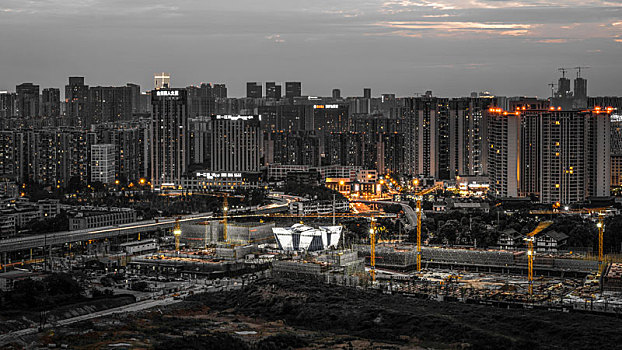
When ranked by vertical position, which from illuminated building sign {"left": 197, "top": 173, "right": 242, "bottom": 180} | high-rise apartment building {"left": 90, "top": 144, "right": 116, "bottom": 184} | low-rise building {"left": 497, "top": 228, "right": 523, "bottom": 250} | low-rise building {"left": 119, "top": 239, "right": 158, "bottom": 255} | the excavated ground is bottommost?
the excavated ground

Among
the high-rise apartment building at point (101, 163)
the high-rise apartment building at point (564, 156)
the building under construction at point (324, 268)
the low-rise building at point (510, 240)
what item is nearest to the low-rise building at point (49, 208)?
the high-rise apartment building at point (101, 163)

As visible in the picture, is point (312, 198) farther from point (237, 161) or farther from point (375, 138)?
point (375, 138)

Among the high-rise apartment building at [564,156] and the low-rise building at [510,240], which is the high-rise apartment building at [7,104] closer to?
the high-rise apartment building at [564,156]

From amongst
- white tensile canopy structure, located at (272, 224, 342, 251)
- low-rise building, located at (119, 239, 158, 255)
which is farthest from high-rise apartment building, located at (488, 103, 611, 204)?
low-rise building, located at (119, 239, 158, 255)

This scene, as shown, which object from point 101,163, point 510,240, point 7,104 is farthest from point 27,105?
point 510,240

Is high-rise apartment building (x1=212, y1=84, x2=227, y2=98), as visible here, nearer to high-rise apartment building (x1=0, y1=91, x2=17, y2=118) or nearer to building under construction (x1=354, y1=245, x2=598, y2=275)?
high-rise apartment building (x1=0, y1=91, x2=17, y2=118)

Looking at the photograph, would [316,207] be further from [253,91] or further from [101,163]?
[253,91]

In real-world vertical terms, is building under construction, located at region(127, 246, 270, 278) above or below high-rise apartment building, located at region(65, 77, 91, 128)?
below

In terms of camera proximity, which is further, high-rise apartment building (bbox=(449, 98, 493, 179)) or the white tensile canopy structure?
high-rise apartment building (bbox=(449, 98, 493, 179))
